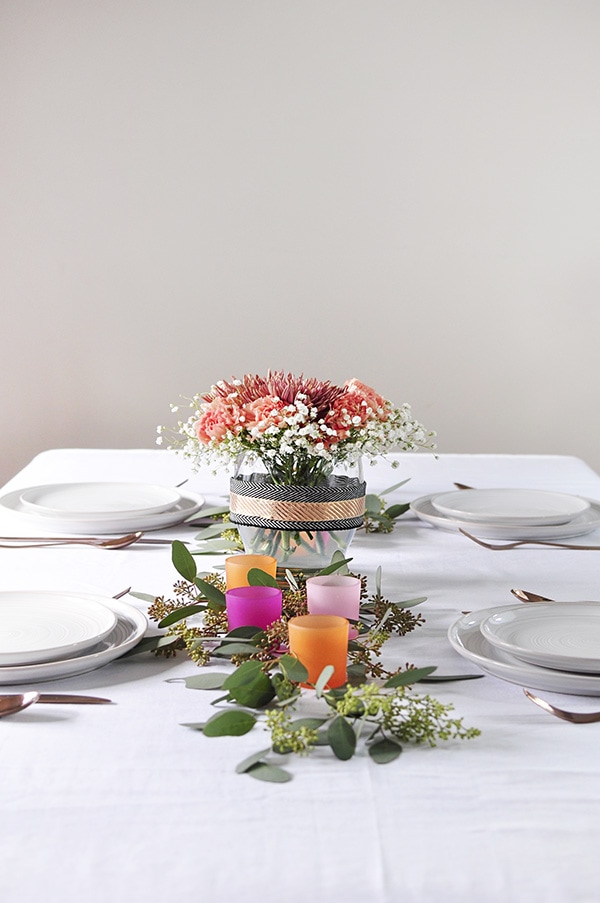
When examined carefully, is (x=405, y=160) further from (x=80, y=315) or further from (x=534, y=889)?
(x=534, y=889)

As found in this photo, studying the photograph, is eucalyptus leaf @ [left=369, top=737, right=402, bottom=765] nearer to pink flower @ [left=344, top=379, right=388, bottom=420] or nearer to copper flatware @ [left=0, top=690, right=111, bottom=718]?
copper flatware @ [left=0, top=690, right=111, bottom=718]

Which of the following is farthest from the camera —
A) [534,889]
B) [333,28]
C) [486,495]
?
[333,28]

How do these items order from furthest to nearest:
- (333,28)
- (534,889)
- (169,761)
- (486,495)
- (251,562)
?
(333,28) < (486,495) < (251,562) < (169,761) < (534,889)

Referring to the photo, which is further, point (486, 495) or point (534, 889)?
point (486, 495)

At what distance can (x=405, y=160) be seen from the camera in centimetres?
383

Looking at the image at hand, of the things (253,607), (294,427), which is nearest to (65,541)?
(294,427)

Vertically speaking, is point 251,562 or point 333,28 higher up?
point 333,28

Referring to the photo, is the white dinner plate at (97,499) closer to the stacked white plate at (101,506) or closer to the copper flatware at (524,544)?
the stacked white plate at (101,506)

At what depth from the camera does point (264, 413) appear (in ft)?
4.17

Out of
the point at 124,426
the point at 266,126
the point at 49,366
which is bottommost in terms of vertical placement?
the point at 124,426

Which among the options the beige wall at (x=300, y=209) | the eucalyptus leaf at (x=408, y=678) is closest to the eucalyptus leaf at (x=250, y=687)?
the eucalyptus leaf at (x=408, y=678)

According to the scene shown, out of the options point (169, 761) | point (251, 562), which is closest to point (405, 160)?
point (251, 562)

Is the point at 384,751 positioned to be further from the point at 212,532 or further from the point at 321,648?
the point at 212,532

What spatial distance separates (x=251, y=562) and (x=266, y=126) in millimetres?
3015
